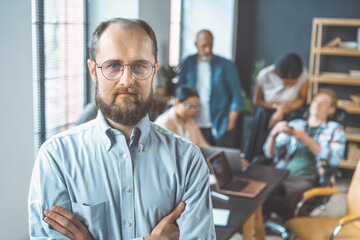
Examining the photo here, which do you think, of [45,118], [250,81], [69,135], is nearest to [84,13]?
[45,118]

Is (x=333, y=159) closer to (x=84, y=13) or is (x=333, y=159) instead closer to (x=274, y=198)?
(x=274, y=198)

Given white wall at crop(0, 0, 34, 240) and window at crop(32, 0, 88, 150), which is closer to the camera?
white wall at crop(0, 0, 34, 240)

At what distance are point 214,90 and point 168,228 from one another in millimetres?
3278

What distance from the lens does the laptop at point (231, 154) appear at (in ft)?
11.9

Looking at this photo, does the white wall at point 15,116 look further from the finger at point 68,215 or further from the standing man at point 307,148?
the standing man at point 307,148

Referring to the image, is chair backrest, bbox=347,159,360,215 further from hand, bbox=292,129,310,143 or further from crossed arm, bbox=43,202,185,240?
crossed arm, bbox=43,202,185,240

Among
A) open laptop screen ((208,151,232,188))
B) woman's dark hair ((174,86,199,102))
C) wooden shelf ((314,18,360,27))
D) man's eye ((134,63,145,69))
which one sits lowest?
open laptop screen ((208,151,232,188))

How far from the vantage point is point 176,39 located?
6.71 metres

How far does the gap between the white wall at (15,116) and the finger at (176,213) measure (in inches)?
59.3

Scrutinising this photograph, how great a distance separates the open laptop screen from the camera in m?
3.35

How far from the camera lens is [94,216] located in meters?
1.64

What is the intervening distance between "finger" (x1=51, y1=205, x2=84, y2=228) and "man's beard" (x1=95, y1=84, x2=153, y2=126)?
0.35 metres

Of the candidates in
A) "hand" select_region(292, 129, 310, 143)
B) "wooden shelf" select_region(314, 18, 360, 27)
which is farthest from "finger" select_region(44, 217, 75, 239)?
"wooden shelf" select_region(314, 18, 360, 27)

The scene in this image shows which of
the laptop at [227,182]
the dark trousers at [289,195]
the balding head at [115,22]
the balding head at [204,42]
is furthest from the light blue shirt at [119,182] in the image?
the balding head at [204,42]
